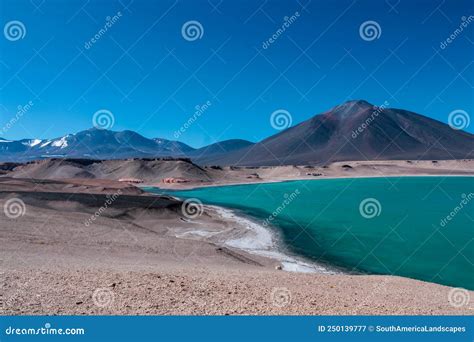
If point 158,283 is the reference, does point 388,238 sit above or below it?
above

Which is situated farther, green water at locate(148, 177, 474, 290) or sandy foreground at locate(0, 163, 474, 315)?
green water at locate(148, 177, 474, 290)

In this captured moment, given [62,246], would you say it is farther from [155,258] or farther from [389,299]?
[389,299]

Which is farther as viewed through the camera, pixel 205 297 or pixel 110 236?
pixel 110 236

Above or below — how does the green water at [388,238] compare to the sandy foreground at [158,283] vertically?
above

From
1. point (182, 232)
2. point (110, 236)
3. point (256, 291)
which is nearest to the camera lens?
point (256, 291)

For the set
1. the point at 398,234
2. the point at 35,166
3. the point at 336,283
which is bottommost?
the point at 35,166

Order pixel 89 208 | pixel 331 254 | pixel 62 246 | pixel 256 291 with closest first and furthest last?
1. pixel 256 291
2. pixel 62 246
3. pixel 331 254
4. pixel 89 208

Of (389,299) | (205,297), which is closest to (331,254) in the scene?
(389,299)

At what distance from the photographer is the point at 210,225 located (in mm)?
29922

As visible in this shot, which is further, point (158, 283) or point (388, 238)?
point (388, 238)

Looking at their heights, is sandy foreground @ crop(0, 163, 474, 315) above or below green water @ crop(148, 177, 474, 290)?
below

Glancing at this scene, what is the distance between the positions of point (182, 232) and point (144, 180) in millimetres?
76636

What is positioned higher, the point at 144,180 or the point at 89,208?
the point at 89,208

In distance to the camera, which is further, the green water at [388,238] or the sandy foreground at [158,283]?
the green water at [388,238]
